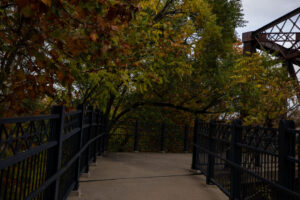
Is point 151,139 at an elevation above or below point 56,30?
below

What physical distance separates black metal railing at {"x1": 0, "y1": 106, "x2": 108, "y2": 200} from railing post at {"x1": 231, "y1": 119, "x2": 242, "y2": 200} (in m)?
3.10

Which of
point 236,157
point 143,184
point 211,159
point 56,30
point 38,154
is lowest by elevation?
point 143,184

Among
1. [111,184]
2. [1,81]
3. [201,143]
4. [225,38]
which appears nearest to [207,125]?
[201,143]

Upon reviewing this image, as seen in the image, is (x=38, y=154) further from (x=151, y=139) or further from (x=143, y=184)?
(x=151, y=139)

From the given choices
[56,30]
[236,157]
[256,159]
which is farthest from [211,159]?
[56,30]

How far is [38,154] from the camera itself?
269 centimetres

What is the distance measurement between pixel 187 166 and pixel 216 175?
2.92 meters

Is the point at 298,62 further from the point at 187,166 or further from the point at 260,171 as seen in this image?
the point at 260,171

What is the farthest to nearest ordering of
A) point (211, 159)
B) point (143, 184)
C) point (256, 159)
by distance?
1. point (211, 159)
2. point (143, 184)
3. point (256, 159)

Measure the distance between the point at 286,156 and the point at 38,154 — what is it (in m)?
3.04

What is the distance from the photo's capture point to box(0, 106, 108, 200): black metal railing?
1951mm

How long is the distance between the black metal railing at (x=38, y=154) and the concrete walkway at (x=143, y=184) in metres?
0.85

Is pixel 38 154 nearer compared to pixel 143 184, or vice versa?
pixel 38 154

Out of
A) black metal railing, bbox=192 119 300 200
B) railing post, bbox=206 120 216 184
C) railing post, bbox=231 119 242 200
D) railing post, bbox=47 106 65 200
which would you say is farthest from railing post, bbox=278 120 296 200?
railing post, bbox=206 120 216 184
